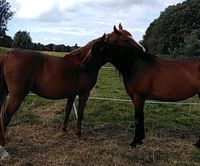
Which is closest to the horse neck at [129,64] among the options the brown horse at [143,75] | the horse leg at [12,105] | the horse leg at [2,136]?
the brown horse at [143,75]

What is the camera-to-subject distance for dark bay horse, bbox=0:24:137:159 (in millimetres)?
5254

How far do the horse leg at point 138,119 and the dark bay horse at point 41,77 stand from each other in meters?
0.95

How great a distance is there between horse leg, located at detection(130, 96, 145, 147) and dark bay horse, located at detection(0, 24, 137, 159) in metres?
0.95

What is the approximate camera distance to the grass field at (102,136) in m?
5.12

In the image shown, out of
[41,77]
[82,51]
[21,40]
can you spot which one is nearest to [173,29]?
[21,40]

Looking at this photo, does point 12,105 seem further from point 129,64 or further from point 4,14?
point 4,14

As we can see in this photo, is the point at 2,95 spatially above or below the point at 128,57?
below

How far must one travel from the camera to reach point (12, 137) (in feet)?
19.7

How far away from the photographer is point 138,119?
19.1ft

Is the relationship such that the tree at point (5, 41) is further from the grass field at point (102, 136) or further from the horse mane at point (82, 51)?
the horse mane at point (82, 51)

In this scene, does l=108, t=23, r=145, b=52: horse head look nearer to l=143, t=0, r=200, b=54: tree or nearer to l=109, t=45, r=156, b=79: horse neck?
l=109, t=45, r=156, b=79: horse neck

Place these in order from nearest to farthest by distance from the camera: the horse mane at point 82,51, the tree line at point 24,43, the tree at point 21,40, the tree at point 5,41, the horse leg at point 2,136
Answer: the horse leg at point 2,136 < the horse mane at point 82,51 < the tree line at point 24,43 < the tree at point 21,40 < the tree at point 5,41

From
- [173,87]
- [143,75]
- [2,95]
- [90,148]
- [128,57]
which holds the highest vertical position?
[128,57]

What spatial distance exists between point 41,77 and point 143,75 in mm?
1564
